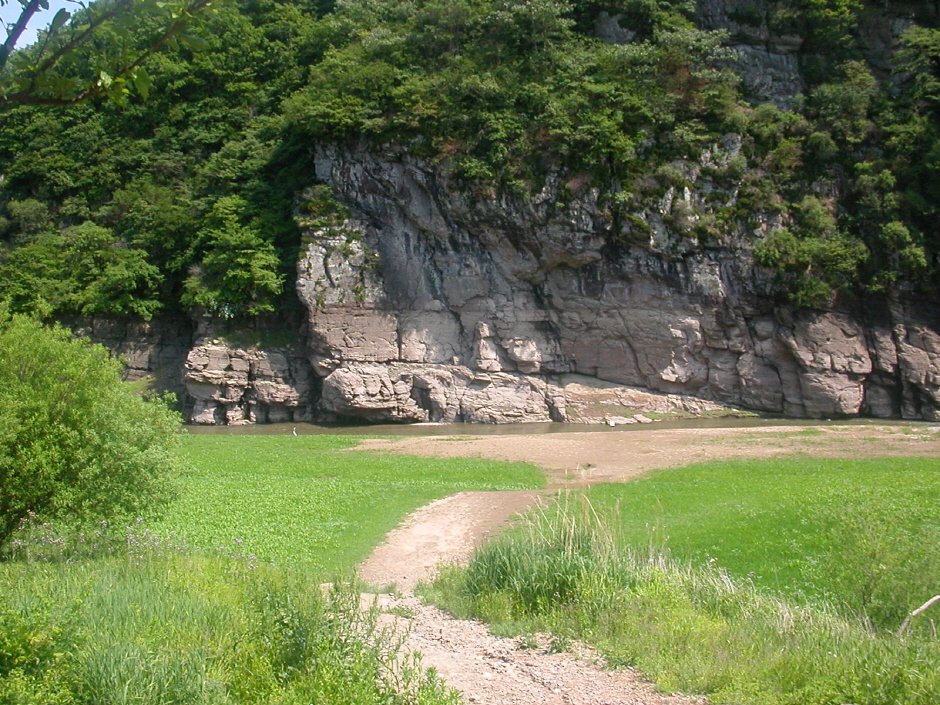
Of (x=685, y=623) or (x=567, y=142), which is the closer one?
(x=685, y=623)

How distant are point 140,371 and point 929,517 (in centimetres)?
3787

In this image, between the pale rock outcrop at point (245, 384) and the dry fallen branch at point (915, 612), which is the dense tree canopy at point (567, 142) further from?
the dry fallen branch at point (915, 612)

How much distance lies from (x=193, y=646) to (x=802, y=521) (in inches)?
475

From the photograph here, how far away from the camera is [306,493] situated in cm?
1986

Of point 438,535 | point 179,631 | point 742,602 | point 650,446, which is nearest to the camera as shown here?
point 179,631

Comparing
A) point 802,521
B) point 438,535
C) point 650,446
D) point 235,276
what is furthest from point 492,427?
point 802,521

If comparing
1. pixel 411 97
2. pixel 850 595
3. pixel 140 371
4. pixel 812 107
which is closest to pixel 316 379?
pixel 140 371

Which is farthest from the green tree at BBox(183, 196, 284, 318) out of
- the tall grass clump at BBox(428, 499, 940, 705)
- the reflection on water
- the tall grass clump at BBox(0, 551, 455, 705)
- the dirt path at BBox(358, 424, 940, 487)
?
the tall grass clump at BBox(0, 551, 455, 705)

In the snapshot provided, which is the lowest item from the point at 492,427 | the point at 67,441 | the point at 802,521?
the point at 492,427

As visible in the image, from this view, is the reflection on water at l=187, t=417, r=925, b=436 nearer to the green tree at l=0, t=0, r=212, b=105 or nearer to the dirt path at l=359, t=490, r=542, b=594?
the dirt path at l=359, t=490, r=542, b=594

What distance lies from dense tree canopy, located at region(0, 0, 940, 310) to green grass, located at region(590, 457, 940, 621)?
715 inches

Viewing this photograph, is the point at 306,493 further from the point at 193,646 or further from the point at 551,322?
the point at 551,322

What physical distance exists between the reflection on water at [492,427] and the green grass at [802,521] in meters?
12.1

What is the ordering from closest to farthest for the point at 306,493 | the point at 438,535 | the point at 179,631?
the point at 179,631, the point at 438,535, the point at 306,493
